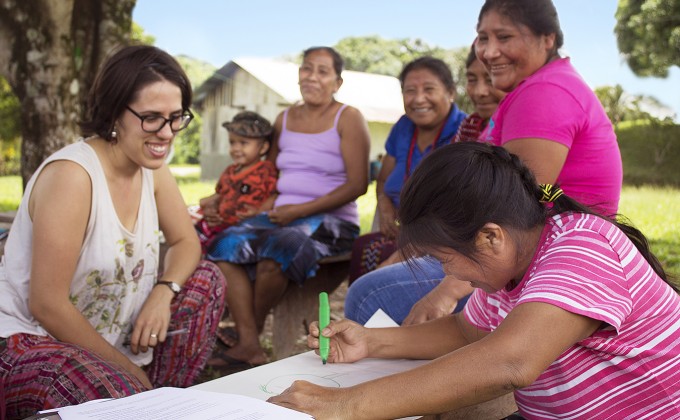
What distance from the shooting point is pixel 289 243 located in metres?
3.92

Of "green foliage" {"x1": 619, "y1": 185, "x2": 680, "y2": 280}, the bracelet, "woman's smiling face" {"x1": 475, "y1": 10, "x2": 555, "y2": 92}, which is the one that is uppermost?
"woman's smiling face" {"x1": 475, "y1": 10, "x2": 555, "y2": 92}

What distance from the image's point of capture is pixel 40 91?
5.43 m

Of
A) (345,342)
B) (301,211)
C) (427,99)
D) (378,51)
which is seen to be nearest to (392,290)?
(345,342)

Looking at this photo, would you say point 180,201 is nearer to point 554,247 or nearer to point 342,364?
point 342,364

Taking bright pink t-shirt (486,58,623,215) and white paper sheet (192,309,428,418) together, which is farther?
bright pink t-shirt (486,58,623,215)

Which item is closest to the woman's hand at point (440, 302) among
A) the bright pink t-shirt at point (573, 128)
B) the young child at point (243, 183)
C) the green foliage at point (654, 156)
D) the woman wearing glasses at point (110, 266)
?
the bright pink t-shirt at point (573, 128)

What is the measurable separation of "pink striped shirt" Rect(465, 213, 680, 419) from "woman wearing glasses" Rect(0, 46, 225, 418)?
1.19 m

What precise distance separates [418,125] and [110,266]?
7.02ft

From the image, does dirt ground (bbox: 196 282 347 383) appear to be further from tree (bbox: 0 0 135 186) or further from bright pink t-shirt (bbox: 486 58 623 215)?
bright pink t-shirt (bbox: 486 58 623 215)

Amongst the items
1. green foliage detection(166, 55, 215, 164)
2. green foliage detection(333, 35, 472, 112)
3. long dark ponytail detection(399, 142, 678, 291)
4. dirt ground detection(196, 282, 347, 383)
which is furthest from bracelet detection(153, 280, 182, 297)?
green foliage detection(333, 35, 472, 112)

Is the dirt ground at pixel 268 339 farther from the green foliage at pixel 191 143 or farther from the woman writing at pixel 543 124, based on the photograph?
the green foliage at pixel 191 143

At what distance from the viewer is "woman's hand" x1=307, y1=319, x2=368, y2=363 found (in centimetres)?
194

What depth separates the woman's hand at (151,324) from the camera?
265 centimetres

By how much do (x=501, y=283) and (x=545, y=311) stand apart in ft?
0.79
